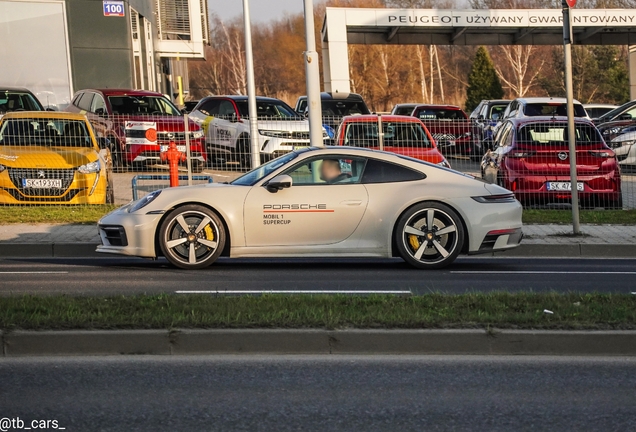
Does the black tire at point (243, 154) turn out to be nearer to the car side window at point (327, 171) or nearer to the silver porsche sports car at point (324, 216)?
the car side window at point (327, 171)

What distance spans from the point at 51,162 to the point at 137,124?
5.17 meters

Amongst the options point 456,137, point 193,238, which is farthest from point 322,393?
point 456,137

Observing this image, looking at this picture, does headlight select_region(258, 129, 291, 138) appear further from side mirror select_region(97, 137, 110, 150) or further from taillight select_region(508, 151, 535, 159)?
taillight select_region(508, 151, 535, 159)

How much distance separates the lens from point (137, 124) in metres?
21.2

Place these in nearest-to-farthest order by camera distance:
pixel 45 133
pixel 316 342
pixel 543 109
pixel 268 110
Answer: pixel 316 342
pixel 45 133
pixel 268 110
pixel 543 109

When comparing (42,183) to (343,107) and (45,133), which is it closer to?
(45,133)

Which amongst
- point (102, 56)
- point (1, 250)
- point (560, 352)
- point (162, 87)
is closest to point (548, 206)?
point (1, 250)

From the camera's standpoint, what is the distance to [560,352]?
6.61 metres

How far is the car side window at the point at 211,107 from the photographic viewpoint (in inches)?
971

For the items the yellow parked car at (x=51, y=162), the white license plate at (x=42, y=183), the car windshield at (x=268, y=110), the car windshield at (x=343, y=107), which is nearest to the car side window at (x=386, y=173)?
the yellow parked car at (x=51, y=162)

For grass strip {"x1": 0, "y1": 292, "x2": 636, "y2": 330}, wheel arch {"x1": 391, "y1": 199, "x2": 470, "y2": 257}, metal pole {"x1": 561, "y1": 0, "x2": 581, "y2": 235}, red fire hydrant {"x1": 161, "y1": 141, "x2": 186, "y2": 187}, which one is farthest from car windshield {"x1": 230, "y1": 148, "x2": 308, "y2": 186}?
red fire hydrant {"x1": 161, "y1": 141, "x2": 186, "y2": 187}

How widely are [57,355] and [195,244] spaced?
4.18m

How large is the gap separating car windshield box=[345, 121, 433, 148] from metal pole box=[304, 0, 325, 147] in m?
2.88

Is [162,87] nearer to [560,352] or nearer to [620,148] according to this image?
[620,148]
